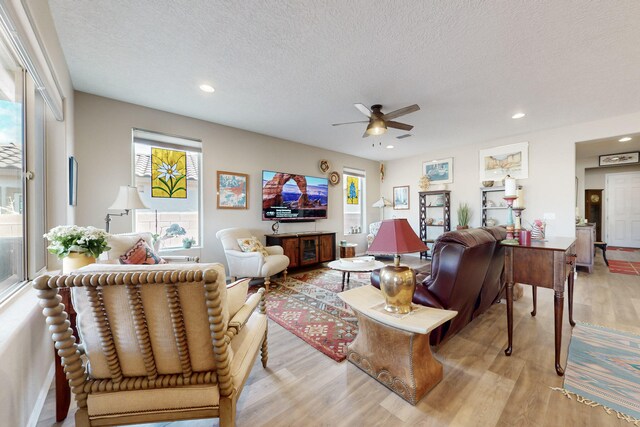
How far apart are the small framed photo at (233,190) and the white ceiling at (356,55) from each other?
3.18ft

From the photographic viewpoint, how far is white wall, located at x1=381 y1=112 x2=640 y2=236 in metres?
3.94

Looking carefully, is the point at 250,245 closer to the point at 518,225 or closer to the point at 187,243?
the point at 187,243

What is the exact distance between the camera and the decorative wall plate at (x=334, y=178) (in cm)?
575

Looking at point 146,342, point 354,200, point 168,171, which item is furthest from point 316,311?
point 354,200

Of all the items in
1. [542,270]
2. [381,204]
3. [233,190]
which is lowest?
[542,270]

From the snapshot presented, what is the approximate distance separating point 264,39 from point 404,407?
278 centimetres

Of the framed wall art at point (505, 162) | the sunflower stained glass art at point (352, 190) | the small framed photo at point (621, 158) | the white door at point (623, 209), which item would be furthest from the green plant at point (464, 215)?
the white door at point (623, 209)

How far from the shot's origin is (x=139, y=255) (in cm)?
221

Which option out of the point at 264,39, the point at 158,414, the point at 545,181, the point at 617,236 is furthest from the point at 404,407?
the point at 617,236

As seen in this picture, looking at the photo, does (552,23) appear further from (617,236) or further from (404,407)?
(617,236)

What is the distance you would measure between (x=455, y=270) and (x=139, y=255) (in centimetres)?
253

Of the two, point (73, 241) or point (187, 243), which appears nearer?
point (73, 241)

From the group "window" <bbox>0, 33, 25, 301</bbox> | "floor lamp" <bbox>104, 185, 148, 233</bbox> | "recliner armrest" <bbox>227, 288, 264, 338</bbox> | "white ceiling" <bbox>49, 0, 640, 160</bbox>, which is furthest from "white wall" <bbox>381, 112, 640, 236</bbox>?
"window" <bbox>0, 33, 25, 301</bbox>

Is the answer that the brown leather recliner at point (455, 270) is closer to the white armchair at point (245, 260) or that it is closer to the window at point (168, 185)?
the white armchair at point (245, 260)
